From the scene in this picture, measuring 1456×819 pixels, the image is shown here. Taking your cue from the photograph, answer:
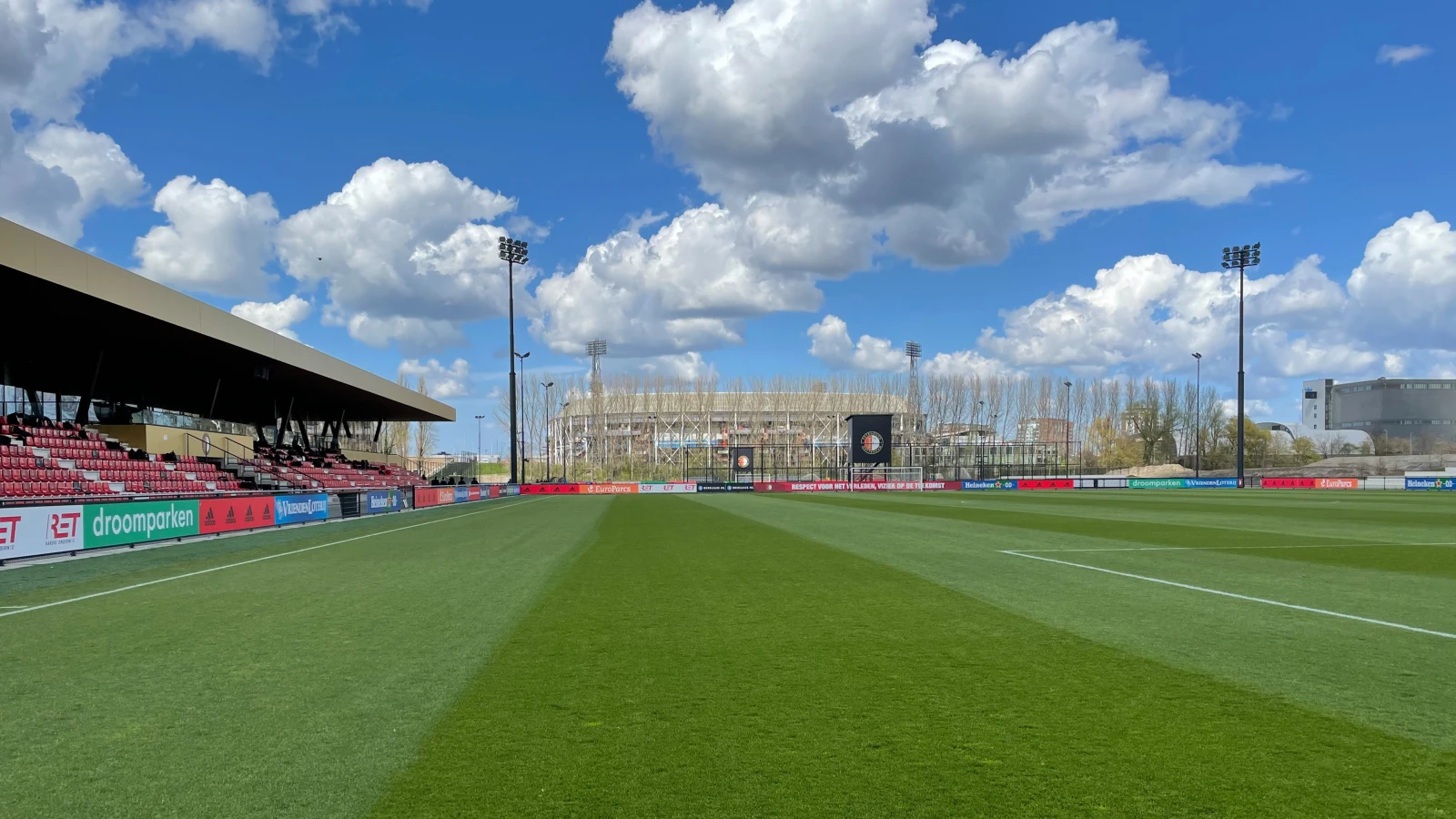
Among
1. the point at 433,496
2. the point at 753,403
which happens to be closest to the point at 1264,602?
the point at 433,496

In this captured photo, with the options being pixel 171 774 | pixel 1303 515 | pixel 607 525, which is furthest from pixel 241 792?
pixel 1303 515

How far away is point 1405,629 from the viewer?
7.39 m

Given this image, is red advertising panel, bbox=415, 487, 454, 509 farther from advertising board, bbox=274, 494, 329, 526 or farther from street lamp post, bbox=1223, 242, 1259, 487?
street lamp post, bbox=1223, 242, 1259, 487

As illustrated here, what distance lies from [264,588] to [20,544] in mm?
6566

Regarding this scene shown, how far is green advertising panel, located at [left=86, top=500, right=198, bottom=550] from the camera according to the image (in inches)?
623

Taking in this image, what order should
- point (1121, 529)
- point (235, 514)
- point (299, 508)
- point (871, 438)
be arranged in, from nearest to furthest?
point (1121, 529)
point (235, 514)
point (299, 508)
point (871, 438)

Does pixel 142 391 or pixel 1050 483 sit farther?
pixel 1050 483

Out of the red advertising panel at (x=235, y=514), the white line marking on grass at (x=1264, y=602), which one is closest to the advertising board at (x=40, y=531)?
the red advertising panel at (x=235, y=514)

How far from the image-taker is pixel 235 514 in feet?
68.3

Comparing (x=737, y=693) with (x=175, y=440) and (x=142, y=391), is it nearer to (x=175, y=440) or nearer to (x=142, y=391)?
(x=175, y=440)

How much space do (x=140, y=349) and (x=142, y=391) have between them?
8648 mm

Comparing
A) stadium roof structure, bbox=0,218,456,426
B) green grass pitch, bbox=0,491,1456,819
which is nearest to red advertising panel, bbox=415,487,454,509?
stadium roof structure, bbox=0,218,456,426

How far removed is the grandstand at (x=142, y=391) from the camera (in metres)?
19.4

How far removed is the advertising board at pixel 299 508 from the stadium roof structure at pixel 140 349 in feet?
18.3
